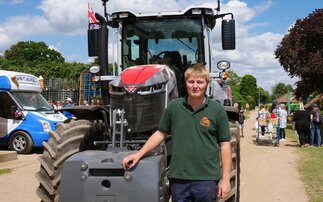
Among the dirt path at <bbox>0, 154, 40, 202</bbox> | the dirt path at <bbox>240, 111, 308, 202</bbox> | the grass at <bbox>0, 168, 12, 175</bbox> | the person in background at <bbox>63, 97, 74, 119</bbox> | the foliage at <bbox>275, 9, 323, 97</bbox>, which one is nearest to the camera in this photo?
→ the dirt path at <bbox>0, 154, 40, 202</bbox>

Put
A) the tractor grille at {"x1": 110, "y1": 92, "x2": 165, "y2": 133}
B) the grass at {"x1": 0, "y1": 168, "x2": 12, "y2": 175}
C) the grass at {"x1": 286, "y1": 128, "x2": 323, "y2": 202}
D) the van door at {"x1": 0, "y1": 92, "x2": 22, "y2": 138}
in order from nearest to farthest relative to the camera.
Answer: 1. the tractor grille at {"x1": 110, "y1": 92, "x2": 165, "y2": 133}
2. the grass at {"x1": 286, "y1": 128, "x2": 323, "y2": 202}
3. the grass at {"x1": 0, "y1": 168, "x2": 12, "y2": 175}
4. the van door at {"x1": 0, "y1": 92, "x2": 22, "y2": 138}

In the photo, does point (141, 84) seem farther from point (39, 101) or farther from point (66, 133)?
point (39, 101)

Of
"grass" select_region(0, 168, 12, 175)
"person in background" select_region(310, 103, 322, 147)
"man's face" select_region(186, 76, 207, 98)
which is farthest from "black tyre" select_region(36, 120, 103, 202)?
"person in background" select_region(310, 103, 322, 147)

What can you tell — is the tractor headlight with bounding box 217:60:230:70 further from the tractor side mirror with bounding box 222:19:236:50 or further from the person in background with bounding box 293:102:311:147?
the person in background with bounding box 293:102:311:147

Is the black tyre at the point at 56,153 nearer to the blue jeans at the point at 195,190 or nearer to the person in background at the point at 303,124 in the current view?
the blue jeans at the point at 195,190

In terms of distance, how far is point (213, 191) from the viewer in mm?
3738

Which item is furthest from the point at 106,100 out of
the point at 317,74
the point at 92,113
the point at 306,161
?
the point at 317,74

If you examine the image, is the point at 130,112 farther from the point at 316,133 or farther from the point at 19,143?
the point at 316,133

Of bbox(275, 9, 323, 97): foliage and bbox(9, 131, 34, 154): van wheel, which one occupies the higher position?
bbox(275, 9, 323, 97): foliage

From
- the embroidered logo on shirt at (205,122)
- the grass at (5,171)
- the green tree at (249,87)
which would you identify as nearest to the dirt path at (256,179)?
the grass at (5,171)

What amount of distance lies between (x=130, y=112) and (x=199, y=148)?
1.48 metres

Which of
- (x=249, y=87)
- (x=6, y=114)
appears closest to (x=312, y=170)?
(x=6, y=114)

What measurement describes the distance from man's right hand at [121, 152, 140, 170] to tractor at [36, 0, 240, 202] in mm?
53

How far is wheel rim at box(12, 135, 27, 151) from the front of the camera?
569 inches
